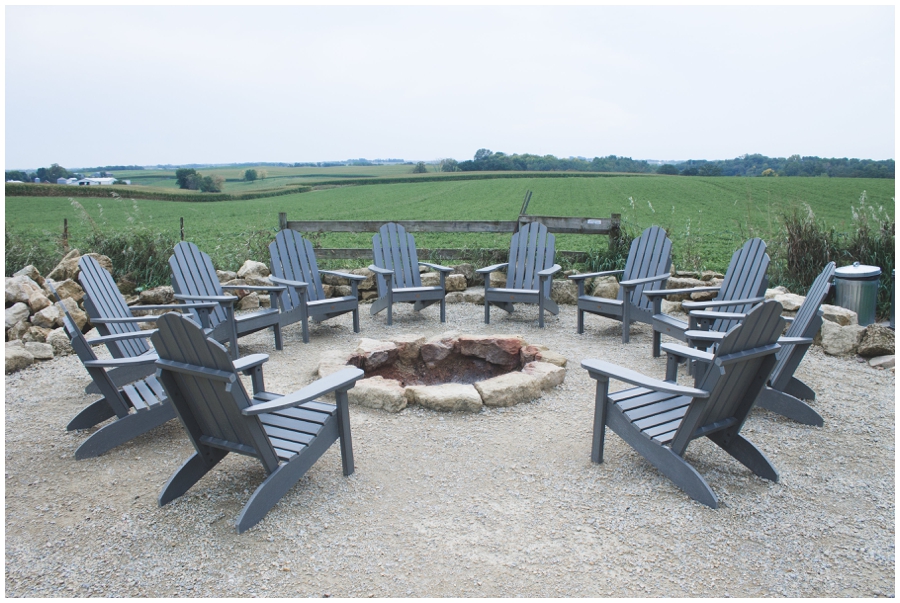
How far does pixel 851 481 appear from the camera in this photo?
283cm

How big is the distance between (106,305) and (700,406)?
382 cm

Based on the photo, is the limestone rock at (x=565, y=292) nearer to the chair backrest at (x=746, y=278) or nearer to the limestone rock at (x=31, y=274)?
the chair backrest at (x=746, y=278)

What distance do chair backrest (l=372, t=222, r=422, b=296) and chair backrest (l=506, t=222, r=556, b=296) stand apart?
1.07 meters

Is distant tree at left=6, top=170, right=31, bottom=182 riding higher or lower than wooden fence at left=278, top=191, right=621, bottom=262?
higher

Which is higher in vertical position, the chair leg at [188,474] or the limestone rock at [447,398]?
the chair leg at [188,474]

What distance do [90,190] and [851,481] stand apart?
75.1ft

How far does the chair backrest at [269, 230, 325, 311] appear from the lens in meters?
5.73

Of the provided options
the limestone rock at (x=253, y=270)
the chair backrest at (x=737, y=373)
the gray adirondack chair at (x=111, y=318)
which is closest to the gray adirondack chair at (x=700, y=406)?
the chair backrest at (x=737, y=373)

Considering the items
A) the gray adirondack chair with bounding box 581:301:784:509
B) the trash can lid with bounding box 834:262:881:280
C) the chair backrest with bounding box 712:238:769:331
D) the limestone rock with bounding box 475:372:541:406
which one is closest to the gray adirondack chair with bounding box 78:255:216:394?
the limestone rock with bounding box 475:372:541:406

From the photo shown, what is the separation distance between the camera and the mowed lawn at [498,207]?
12.3 metres

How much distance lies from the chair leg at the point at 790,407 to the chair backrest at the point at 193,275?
4135 mm

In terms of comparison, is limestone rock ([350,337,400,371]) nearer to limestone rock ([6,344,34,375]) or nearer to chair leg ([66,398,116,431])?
chair leg ([66,398,116,431])

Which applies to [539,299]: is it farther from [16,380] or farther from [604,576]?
[16,380]

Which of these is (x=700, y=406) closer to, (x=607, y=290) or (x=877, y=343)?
(x=877, y=343)
